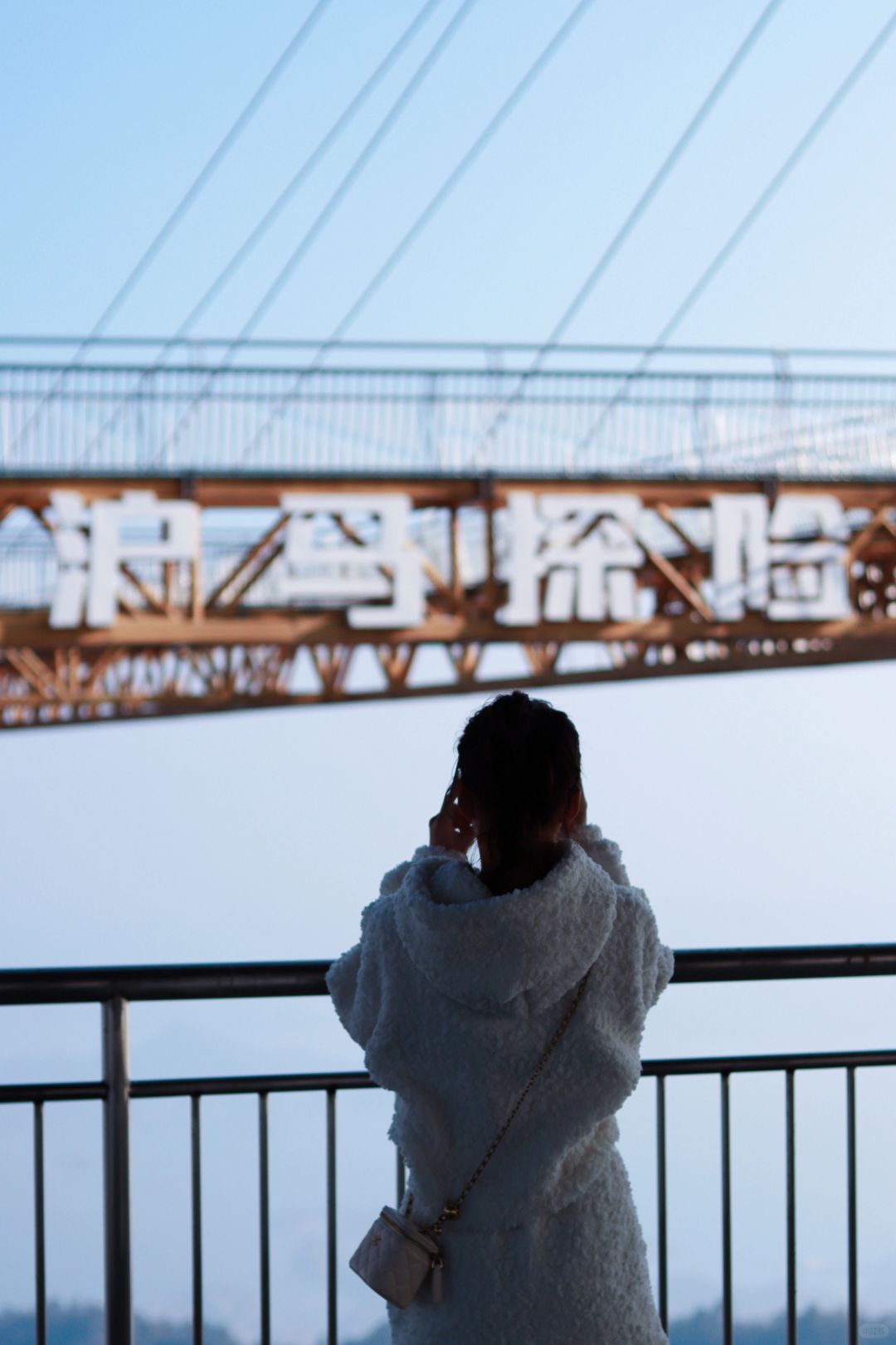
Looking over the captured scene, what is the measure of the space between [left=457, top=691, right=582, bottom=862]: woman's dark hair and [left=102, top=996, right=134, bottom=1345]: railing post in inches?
51.1

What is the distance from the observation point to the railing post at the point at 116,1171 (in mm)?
3047

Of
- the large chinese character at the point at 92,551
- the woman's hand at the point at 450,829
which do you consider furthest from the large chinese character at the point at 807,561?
the woman's hand at the point at 450,829

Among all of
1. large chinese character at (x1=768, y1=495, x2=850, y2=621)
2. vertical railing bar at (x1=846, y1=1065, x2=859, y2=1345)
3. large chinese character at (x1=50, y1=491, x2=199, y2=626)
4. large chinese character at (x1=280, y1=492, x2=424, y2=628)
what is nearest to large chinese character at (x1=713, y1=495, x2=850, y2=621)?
large chinese character at (x1=768, y1=495, x2=850, y2=621)

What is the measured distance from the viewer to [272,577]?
57.9 ft

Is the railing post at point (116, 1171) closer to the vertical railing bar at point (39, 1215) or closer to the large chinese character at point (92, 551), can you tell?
the vertical railing bar at point (39, 1215)

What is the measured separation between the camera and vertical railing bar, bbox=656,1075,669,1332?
318 cm

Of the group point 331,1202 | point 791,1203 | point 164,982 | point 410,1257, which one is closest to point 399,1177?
point 331,1202

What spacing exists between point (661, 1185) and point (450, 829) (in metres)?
1.43

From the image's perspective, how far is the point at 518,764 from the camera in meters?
1.97

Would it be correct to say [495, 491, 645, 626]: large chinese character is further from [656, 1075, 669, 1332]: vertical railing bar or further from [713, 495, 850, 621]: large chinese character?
[656, 1075, 669, 1332]: vertical railing bar

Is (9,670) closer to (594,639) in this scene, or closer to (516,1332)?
(594,639)

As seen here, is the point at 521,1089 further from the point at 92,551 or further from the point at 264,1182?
the point at 92,551

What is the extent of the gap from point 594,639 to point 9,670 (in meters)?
11.5

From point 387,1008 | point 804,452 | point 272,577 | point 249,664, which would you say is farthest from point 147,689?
point 387,1008
